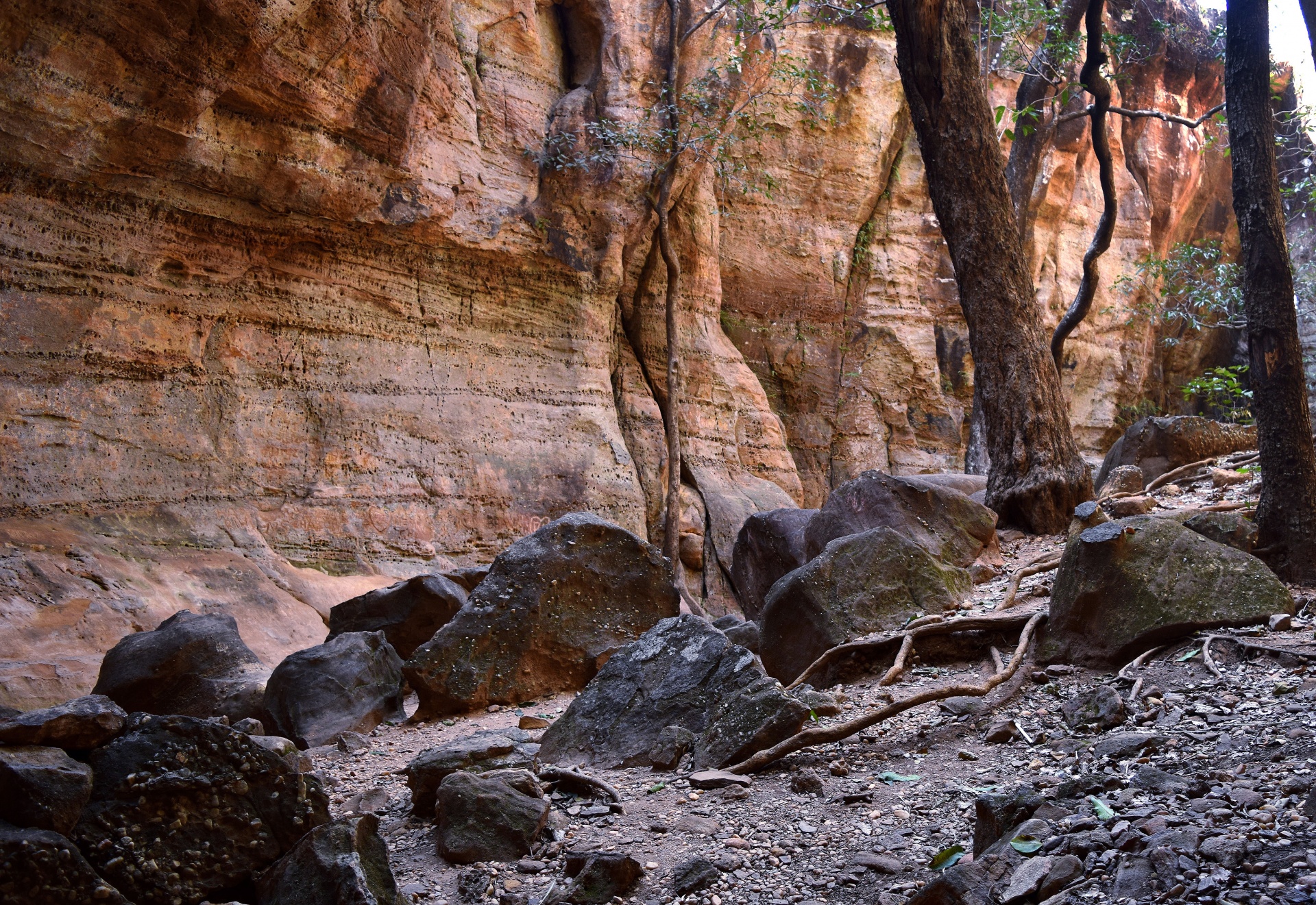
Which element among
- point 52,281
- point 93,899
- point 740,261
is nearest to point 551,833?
point 93,899

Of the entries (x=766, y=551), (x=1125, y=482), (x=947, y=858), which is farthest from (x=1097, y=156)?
(x=947, y=858)

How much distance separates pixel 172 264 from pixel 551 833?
867 cm

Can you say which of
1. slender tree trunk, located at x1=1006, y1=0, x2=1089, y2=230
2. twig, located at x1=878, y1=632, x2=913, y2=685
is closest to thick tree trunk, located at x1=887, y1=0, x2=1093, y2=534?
twig, located at x1=878, y1=632, x2=913, y2=685

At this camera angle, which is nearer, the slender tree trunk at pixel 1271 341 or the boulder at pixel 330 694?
the slender tree trunk at pixel 1271 341

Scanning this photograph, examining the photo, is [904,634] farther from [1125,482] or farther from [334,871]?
[1125,482]

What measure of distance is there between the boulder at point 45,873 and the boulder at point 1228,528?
4.59 metres

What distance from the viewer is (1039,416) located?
739 centimetres

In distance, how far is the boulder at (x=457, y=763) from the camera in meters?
3.45

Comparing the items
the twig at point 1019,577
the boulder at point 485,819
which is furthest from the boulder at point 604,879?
the twig at point 1019,577

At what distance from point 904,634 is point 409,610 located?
3621 millimetres

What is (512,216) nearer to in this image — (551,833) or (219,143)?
(219,143)

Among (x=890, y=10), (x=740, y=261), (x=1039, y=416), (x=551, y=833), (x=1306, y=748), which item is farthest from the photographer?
(x=740, y=261)

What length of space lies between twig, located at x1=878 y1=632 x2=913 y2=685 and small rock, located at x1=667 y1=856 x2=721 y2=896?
1.79 m

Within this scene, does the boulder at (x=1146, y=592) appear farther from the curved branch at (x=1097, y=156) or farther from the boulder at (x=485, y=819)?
the curved branch at (x=1097, y=156)
